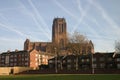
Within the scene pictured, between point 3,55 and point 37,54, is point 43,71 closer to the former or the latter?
point 37,54

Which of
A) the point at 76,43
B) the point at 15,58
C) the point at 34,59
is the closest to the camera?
the point at 76,43

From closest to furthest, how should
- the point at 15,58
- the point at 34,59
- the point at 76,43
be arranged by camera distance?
the point at 76,43, the point at 34,59, the point at 15,58

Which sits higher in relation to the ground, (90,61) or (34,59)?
(34,59)

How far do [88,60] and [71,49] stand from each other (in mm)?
11258

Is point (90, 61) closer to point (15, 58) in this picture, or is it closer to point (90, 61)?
point (90, 61)

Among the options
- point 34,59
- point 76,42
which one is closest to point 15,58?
point 34,59

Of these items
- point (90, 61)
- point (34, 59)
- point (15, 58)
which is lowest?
point (90, 61)

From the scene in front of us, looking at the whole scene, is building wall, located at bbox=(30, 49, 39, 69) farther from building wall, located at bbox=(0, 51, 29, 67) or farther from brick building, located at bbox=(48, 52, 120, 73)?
brick building, located at bbox=(48, 52, 120, 73)

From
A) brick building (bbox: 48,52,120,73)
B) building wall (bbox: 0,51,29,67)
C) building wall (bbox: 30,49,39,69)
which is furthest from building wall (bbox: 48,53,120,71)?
building wall (bbox: 0,51,29,67)

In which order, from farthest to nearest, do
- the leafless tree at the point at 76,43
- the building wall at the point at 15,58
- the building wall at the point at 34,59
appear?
1. the building wall at the point at 15,58
2. the building wall at the point at 34,59
3. the leafless tree at the point at 76,43

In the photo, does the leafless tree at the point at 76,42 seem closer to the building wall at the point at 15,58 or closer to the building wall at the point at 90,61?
the building wall at the point at 90,61

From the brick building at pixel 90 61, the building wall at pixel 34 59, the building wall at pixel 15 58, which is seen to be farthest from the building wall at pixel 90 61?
the building wall at pixel 15 58

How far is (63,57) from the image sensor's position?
427 ft

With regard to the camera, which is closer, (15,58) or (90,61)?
(90,61)
